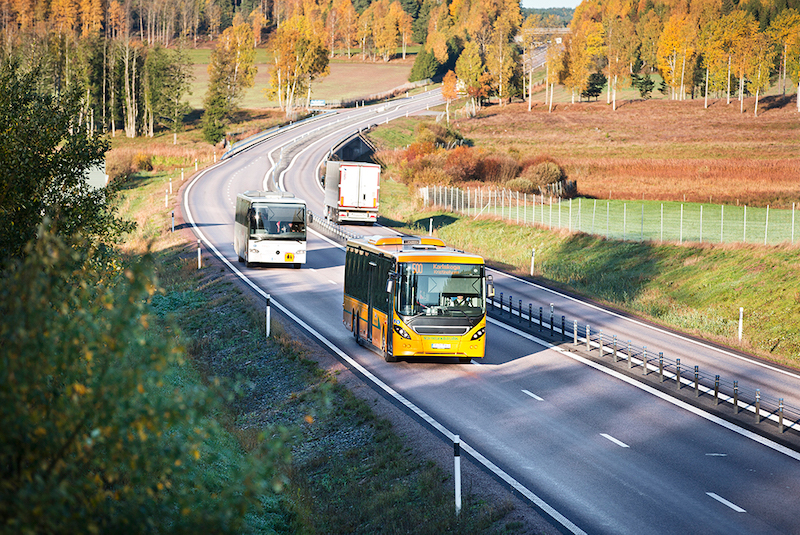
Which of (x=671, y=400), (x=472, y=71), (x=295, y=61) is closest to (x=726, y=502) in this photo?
(x=671, y=400)

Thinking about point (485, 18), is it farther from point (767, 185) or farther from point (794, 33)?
point (767, 185)

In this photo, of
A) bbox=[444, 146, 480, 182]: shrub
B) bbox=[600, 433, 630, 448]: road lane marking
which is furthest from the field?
bbox=[600, 433, 630, 448]: road lane marking

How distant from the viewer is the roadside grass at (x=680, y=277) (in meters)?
28.8

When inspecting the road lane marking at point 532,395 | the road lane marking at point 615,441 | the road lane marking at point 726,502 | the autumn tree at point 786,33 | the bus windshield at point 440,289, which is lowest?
the road lane marking at point 532,395

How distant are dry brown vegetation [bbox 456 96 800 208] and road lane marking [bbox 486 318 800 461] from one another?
40849mm

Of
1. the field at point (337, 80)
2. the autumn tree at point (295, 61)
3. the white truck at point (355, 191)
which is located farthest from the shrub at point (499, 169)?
the field at point (337, 80)

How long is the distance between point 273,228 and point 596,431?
2185 centimetres

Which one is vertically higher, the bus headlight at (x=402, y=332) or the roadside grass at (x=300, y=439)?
the bus headlight at (x=402, y=332)

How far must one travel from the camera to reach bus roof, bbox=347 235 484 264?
2045 centimetres

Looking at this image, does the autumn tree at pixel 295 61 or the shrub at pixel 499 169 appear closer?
the shrub at pixel 499 169

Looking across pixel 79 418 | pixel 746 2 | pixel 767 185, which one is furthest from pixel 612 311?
pixel 746 2

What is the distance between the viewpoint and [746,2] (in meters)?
155

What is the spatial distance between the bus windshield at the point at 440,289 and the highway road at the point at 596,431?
1.64 meters

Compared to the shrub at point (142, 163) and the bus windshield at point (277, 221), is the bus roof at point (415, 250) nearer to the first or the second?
the bus windshield at point (277, 221)
